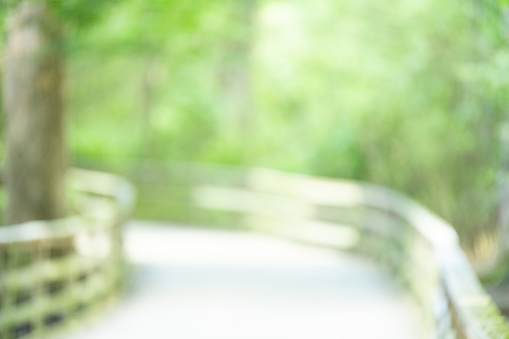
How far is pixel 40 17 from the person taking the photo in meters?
6.84

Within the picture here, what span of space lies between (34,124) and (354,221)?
5.26m

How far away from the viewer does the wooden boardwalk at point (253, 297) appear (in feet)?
22.2

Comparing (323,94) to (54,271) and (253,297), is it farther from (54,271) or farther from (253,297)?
(54,271)

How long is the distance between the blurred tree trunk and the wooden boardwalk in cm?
138

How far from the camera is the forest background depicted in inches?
329

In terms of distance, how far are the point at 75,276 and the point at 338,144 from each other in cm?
605

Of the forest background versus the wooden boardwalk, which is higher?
the forest background

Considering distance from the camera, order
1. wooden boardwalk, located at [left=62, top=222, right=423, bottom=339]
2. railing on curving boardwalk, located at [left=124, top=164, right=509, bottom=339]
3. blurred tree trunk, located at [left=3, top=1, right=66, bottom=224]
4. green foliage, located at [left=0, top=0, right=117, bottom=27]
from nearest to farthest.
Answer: railing on curving boardwalk, located at [left=124, top=164, right=509, bottom=339], green foliage, located at [left=0, top=0, right=117, bottom=27], wooden boardwalk, located at [left=62, top=222, right=423, bottom=339], blurred tree trunk, located at [left=3, top=1, right=66, bottom=224]

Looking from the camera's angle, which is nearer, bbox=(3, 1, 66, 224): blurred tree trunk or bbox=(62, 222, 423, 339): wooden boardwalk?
bbox=(62, 222, 423, 339): wooden boardwalk

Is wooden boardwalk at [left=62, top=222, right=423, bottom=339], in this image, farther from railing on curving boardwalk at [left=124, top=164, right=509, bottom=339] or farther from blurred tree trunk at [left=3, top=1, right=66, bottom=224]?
blurred tree trunk at [left=3, top=1, right=66, bottom=224]

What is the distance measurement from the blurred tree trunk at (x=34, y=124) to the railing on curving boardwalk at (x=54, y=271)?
25cm

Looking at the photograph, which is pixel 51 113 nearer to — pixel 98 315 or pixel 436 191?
pixel 98 315

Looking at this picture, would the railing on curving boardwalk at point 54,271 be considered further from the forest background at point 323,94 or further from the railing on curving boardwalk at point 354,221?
the railing on curving boardwalk at point 354,221

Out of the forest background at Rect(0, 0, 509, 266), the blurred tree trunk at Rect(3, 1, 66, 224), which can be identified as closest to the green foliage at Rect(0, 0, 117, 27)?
the forest background at Rect(0, 0, 509, 266)
